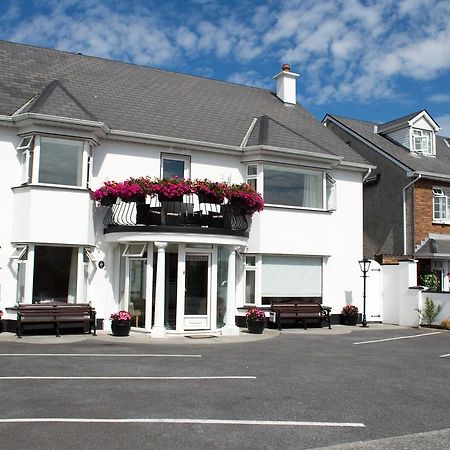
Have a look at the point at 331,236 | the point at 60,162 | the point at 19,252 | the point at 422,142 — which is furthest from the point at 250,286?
the point at 422,142

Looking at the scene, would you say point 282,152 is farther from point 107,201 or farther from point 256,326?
point 107,201

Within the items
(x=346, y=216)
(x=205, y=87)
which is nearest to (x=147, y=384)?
(x=346, y=216)

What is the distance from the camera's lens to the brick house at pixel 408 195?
2494cm

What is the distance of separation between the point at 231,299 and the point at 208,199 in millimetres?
3155

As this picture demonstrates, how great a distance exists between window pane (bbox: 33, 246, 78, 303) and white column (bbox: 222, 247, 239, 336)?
4.70 meters

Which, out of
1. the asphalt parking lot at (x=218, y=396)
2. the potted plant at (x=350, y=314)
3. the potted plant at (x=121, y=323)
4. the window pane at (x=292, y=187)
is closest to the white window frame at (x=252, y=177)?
the window pane at (x=292, y=187)

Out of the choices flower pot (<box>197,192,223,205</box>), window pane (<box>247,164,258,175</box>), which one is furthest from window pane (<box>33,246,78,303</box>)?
window pane (<box>247,164,258,175</box>)

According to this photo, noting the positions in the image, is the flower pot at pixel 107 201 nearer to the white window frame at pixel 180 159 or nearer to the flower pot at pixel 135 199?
the flower pot at pixel 135 199

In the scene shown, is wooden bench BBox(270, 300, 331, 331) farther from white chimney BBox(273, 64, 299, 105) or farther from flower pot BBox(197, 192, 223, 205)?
white chimney BBox(273, 64, 299, 105)

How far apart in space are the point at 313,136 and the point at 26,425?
18.2m

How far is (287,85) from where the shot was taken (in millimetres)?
25469

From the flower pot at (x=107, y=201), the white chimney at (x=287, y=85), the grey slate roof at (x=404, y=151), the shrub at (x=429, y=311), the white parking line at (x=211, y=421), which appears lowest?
the white parking line at (x=211, y=421)

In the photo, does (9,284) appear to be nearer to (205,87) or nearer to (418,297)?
(205,87)

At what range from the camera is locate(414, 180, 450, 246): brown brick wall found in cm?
2484
